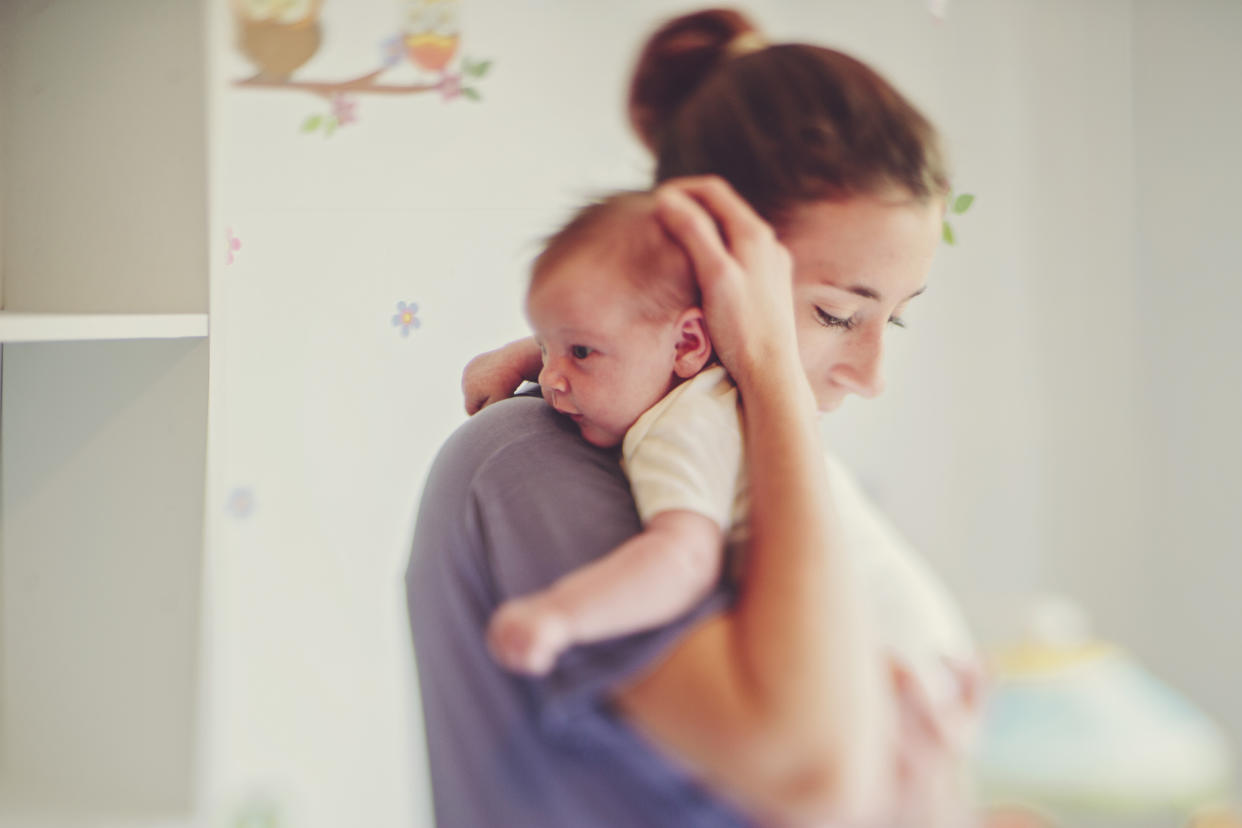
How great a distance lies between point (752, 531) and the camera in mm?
471

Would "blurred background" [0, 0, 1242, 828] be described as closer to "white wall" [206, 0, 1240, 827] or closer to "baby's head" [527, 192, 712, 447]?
"white wall" [206, 0, 1240, 827]

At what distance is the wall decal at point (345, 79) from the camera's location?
2.91 ft

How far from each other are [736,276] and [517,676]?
24cm

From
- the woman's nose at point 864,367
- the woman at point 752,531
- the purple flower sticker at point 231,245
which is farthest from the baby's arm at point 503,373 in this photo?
the purple flower sticker at point 231,245

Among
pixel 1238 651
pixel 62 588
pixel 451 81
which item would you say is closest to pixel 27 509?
pixel 62 588

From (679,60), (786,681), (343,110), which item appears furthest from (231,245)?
(786,681)

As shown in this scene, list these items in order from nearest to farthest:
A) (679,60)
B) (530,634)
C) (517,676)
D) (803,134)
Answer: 1. (530,634)
2. (517,676)
3. (803,134)
4. (679,60)

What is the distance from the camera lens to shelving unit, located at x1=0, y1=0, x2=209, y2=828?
87 cm

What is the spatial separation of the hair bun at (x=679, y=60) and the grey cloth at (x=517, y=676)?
27 cm

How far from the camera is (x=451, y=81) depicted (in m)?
0.89

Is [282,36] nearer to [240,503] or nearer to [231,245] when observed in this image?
[231,245]

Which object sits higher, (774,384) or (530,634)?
(774,384)

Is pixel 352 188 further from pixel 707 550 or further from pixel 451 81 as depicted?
pixel 707 550

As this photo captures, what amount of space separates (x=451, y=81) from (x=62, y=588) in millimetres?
568
